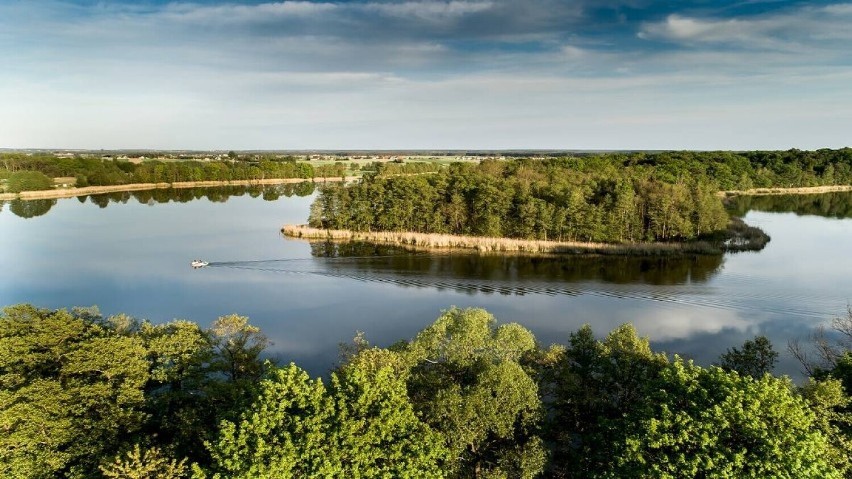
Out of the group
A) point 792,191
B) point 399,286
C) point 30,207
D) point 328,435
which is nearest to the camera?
point 328,435

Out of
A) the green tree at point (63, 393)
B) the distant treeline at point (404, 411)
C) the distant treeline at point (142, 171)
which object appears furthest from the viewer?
the distant treeline at point (142, 171)

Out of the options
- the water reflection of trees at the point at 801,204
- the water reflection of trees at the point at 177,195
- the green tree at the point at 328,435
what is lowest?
the green tree at the point at 328,435

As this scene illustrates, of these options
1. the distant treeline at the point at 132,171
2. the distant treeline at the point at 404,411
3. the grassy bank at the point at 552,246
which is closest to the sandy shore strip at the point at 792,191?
the grassy bank at the point at 552,246

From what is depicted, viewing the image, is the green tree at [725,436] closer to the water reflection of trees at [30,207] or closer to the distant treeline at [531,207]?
the distant treeline at [531,207]

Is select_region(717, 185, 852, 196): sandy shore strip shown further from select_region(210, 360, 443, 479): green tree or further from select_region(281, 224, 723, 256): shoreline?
select_region(210, 360, 443, 479): green tree

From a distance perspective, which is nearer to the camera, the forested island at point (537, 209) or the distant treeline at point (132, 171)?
the forested island at point (537, 209)

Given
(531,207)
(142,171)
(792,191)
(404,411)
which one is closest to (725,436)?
(404,411)

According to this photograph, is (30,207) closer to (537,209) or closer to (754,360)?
(537,209)
